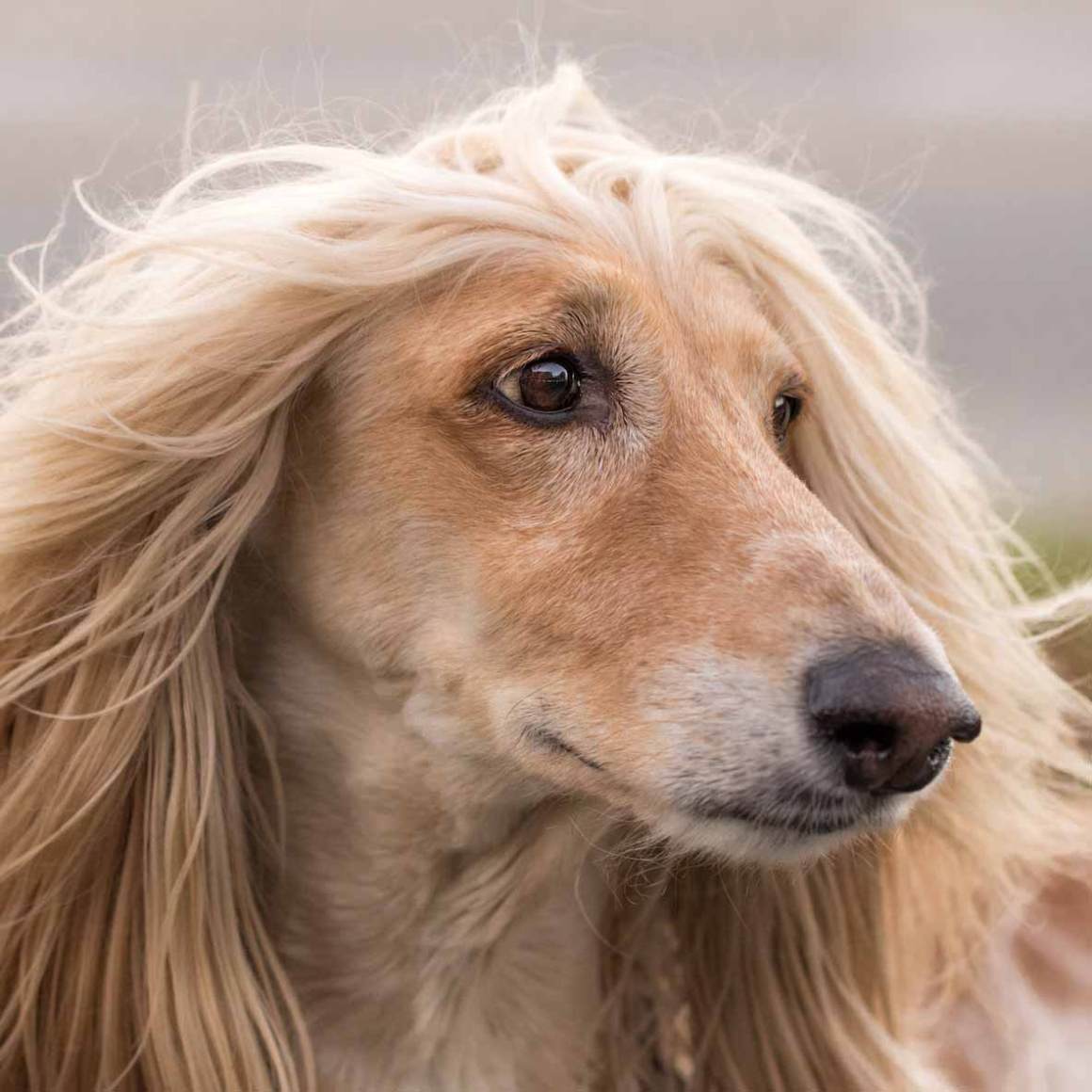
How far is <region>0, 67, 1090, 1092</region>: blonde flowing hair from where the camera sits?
77.9 inches

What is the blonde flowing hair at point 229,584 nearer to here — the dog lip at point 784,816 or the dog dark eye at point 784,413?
the dog dark eye at point 784,413

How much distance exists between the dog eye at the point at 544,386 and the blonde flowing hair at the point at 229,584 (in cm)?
17

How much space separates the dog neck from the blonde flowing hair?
0.18 ft

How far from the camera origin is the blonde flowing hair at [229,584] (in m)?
1.98

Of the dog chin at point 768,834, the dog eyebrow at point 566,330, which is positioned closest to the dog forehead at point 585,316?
the dog eyebrow at point 566,330

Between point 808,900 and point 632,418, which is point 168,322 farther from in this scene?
point 808,900

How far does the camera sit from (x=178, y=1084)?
1.95m

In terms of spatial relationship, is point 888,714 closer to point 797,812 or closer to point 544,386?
point 797,812

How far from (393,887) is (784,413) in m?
0.82

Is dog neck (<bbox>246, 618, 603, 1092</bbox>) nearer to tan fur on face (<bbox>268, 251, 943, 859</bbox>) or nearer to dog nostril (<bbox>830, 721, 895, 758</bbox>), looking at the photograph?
tan fur on face (<bbox>268, 251, 943, 859</bbox>)

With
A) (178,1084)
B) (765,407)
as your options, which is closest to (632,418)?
(765,407)

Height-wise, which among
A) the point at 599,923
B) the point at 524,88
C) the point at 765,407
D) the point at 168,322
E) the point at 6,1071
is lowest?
the point at 6,1071

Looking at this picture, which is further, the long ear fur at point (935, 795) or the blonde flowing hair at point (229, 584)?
the long ear fur at point (935, 795)

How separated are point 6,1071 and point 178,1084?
0.73ft
